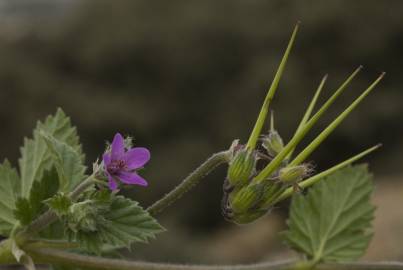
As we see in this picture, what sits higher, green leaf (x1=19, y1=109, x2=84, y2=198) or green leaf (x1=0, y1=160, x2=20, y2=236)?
green leaf (x1=19, y1=109, x2=84, y2=198)

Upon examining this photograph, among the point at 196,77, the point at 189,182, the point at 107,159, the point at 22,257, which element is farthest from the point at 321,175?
the point at 196,77

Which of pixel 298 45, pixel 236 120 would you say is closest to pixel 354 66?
pixel 298 45

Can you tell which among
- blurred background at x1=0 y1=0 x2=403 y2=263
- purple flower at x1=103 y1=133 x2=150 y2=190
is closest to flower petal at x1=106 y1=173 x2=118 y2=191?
purple flower at x1=103 y1=133 x2=150 y2=190

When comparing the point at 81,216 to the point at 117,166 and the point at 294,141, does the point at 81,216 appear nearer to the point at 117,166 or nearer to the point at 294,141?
the point at 117,166

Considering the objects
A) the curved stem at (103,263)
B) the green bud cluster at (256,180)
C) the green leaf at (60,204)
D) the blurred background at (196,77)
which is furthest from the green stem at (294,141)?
the blurred background at (196,77)

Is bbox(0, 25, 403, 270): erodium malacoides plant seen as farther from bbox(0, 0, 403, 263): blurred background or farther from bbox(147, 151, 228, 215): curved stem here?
bbox(0, 0, 403, 263): blurred background

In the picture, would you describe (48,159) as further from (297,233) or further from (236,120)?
(236,120)
